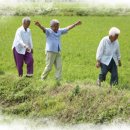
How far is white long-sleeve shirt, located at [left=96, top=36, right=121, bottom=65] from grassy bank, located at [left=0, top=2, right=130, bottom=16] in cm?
1247

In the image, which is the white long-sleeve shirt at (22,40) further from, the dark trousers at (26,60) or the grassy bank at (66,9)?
the grassy bank at (66,9)

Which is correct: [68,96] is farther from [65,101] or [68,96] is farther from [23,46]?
[23,46]

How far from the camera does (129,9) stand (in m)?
22.0

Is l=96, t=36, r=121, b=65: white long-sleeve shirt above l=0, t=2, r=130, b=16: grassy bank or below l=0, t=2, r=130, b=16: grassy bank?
above

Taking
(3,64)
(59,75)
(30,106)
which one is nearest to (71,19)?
(3,64)

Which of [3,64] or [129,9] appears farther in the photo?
[129,9]

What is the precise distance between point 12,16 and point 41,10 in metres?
1.33

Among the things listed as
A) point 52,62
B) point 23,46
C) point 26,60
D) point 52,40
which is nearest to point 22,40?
point 23,46

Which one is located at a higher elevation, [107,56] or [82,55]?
[107,56]

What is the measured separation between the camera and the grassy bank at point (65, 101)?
7352 mm

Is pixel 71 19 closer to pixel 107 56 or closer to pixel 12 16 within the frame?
pixel 12 16

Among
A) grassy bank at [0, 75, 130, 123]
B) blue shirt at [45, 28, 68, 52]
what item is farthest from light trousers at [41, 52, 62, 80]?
grassy bank at [0, 75, 130, 123]

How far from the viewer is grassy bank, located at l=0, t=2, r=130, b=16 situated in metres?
21.3

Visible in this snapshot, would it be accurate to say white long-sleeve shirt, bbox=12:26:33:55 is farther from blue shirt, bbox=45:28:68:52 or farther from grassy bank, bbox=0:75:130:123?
grassy bank, bbox=0:75:130:123
